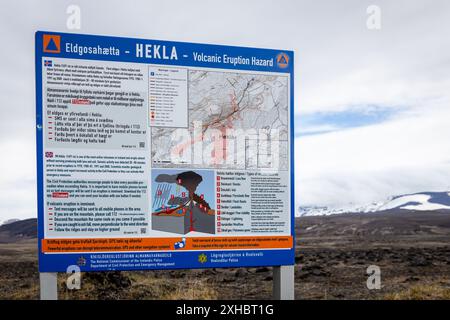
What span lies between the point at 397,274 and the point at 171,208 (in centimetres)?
1028

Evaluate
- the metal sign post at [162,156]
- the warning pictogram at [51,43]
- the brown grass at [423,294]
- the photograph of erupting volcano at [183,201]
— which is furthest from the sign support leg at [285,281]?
the warning pictogram at [51,43]

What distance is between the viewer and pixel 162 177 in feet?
22.6

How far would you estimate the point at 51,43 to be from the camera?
656cm

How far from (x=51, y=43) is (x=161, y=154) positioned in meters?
2.27

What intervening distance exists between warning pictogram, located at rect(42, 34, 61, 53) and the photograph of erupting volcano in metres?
2.29

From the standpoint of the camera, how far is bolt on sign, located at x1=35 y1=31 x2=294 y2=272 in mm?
6508

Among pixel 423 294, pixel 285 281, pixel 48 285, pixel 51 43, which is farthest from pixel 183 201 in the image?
pixel 423 294

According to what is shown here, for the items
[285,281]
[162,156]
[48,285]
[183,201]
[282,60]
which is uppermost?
[282,60]

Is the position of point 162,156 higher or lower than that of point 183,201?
→ higher

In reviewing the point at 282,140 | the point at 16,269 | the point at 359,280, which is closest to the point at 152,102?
the point at 282,140

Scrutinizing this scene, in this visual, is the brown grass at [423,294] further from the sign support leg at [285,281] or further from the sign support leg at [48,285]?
the sign support leg at [48,285]

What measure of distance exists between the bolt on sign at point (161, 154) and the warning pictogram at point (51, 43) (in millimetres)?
15

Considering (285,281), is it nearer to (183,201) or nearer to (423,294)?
(183,201)
